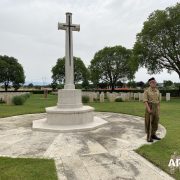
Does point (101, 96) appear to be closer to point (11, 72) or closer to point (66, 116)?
point (66, 116)

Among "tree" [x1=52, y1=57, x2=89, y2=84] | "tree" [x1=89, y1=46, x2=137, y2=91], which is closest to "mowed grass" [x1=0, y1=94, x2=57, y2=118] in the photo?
"tree" [x1=89, y1=46, x2=137, y2=91]

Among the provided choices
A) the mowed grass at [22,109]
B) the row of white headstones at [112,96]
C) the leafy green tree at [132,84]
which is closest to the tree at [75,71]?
the leafy green tree at [132,84]

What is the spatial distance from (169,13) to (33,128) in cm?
2374

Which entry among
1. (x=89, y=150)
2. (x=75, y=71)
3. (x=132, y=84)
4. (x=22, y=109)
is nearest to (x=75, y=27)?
(x=89, y=150)

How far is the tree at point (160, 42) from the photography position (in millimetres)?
26938

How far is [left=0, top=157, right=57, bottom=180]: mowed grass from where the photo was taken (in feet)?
14.4

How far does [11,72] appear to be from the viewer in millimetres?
46188

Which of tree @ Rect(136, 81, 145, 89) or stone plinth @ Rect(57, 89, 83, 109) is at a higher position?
tree @ Rect(136, 81, 145, 89)

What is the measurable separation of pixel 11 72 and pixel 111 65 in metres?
18.5

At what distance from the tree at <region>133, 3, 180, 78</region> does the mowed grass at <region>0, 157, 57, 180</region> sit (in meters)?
24.3

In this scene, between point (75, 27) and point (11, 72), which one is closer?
point (75, 27)

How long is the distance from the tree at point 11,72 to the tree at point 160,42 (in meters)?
25.6

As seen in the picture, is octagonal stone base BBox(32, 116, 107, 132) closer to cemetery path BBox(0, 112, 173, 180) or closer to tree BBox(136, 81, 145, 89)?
cemetery path BBox(0, 112, 173, 180)

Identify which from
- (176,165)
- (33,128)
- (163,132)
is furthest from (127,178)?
(33,128)
